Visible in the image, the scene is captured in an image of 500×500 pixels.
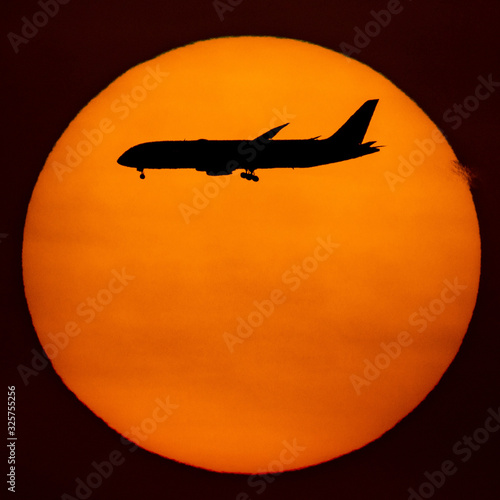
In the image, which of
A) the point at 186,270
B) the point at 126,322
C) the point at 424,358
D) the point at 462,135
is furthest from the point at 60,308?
the point at 462,135

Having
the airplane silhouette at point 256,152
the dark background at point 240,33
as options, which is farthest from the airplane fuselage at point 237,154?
the dark background at point 240,33

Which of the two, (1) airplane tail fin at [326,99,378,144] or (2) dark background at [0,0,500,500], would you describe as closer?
(1) airplane tail fin at [326,99,378,144]

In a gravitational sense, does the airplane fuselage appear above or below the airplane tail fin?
below

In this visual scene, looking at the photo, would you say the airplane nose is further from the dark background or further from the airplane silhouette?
the dark background

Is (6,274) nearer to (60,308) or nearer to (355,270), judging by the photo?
(60,308)

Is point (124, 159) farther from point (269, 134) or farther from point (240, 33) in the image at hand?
point (240, 33)

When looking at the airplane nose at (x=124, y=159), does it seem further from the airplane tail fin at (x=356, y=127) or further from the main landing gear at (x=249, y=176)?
the airplane tail fin at (x=356, y=127)

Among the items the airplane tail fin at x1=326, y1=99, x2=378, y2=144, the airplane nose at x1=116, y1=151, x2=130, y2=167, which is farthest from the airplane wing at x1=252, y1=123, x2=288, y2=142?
the airplane nose at x1=116, y1=151, x2=130, y2=167

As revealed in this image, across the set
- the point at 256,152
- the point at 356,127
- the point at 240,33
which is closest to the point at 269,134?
the point at 256,152
